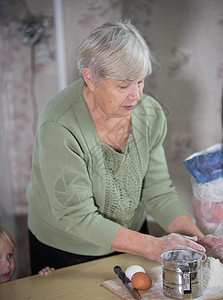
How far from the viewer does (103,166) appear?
119cm

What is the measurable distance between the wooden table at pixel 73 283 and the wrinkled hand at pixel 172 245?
0.08m

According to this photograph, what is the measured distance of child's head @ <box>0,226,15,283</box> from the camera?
1218mm

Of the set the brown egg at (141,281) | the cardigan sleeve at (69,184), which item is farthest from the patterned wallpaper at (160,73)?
the brown egg at (141,281)

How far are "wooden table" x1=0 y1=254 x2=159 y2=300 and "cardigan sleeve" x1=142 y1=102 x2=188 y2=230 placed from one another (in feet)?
0.65

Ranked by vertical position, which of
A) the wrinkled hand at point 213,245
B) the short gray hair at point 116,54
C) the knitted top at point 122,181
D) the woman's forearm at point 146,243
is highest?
the short gray hair at point 116,54

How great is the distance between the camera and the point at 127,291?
3.24 ft

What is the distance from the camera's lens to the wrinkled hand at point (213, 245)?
1.11 m

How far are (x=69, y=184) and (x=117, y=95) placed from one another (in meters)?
0.28

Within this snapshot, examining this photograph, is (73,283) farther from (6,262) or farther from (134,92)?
(134,92)

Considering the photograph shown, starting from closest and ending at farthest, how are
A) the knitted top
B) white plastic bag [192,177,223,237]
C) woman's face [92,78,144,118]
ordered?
woman's face [92,78,144,118]
the knitted top
white plastic bag [192,177,223,237]

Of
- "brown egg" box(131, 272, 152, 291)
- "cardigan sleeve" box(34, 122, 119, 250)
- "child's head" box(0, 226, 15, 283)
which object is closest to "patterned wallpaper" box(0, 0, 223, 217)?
"child's head" box(0, 226, 15, 283)

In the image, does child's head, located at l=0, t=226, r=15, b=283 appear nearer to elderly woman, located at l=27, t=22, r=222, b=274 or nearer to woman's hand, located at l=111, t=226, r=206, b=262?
elderly woman, located at l=27, t=22, r=222, b=274

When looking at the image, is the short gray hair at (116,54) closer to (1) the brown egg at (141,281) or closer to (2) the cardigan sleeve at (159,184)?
(2) the cardigan sleeve at (159,184)

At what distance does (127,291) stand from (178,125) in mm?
793
